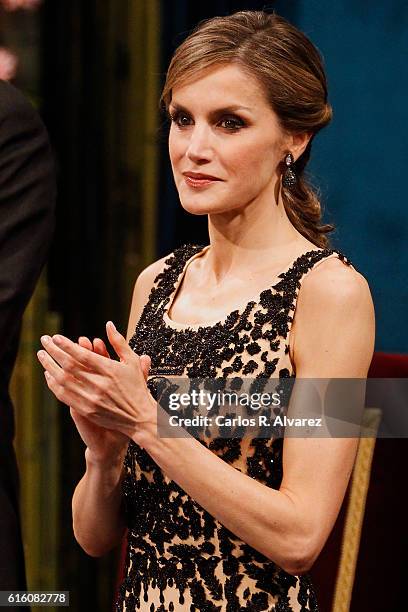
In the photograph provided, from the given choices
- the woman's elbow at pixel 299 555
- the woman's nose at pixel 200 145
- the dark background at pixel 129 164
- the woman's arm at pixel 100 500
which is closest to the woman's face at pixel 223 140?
the woman's nose at pixel 200 145

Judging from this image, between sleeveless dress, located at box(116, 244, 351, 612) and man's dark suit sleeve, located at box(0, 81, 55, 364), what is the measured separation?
25cm

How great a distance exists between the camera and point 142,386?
148 centimetres

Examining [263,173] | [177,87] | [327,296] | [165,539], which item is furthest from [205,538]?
[177,87]

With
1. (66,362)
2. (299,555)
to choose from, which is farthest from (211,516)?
(66,362)

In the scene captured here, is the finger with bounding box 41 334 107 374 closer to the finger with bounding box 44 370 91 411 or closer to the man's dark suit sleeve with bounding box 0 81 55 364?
the finger with bounding box 44 370 91 411

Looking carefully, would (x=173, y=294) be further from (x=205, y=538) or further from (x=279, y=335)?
(x=205, y=538)

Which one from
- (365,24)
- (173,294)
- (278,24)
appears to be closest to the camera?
(278,24)

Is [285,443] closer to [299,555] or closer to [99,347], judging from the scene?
[299,555]

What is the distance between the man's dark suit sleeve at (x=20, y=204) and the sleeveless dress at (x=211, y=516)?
0.25 meters

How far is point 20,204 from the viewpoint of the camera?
178 centimetres

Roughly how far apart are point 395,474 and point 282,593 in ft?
1.35

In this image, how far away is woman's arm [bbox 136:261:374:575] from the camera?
1.51m

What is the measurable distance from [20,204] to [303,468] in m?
0.64

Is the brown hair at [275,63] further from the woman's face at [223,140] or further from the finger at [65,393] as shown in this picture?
the finger at [65,393]
